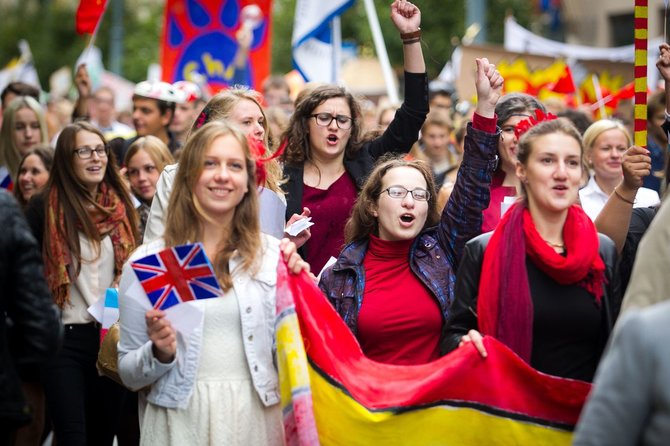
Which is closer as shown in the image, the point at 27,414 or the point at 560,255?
the point at 27,414

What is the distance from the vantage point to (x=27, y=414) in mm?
4289

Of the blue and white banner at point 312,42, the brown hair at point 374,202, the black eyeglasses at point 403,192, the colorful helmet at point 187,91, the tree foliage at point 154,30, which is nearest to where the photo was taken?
the black eyeglasses at point 403,192

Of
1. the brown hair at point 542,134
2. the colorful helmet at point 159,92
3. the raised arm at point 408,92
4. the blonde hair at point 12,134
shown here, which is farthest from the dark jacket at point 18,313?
the blonde hair at point 12,134

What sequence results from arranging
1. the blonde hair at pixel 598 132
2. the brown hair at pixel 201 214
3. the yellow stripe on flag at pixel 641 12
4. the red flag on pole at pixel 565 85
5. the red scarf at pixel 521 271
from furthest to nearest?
1. the red flag on pole at pixel 565 85
2. the blonde hair at pixel 598 132
3. the yellow stripe on flag at pixel 641 12
4. the brown hair at pixel 201 214
5. the red scarf at pixel 521 271

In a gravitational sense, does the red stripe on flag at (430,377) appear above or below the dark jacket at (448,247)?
below

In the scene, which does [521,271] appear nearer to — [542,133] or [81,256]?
[542,133]

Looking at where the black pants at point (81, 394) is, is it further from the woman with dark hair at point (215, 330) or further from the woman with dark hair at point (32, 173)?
the woman with dark hair at point (32, 173)

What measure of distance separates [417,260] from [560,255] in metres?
1.07

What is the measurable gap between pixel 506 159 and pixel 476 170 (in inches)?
30.1

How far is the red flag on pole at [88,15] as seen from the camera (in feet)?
34.1

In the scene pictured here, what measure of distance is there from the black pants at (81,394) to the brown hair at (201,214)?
6.12 ft

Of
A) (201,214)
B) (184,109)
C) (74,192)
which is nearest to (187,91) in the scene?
(184,109)

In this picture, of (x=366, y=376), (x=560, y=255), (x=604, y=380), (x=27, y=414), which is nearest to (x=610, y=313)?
(x=560, y=255)

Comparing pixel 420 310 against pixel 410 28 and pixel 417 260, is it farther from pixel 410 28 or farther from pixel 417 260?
pixel 410 28
